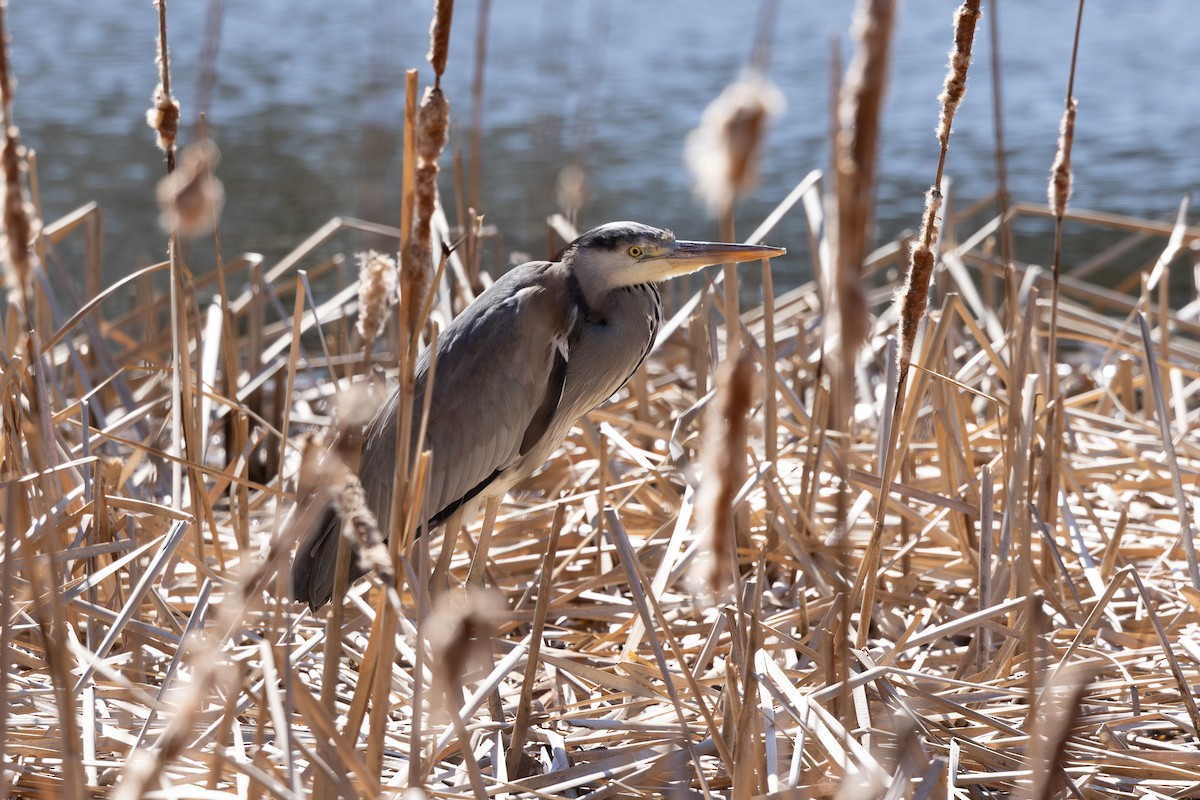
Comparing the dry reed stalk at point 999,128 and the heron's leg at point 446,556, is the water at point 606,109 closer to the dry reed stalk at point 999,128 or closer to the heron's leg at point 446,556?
the heron's leg at point 446,556

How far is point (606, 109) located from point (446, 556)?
26.5ft

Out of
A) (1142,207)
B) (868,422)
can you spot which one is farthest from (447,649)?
(1142,207)

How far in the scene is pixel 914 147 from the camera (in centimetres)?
884

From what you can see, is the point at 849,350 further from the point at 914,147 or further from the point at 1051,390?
the point at 914,147

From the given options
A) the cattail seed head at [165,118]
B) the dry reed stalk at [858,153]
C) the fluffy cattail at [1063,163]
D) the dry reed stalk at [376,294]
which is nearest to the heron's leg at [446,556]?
the dry reed stalk at [376,294]

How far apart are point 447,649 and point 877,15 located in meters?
0.62

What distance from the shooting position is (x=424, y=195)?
119 centimetres

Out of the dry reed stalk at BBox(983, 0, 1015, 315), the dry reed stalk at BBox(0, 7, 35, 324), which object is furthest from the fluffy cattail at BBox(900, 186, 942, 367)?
the dry reed stalk at BBox(0, 7, 35, 324)

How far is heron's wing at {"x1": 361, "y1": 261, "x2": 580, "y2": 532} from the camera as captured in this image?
8.16 feet

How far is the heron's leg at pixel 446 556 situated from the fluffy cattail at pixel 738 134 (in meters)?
1.48

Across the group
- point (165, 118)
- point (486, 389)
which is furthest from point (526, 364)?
point (165, 118)

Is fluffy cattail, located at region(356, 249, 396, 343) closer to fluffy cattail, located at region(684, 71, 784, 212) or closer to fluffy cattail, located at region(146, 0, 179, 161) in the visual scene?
fluffy cattail, located at region(146, 0, 179, 161)

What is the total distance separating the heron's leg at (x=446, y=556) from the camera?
7.70ft

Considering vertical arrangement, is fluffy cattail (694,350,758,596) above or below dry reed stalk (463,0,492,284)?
below
